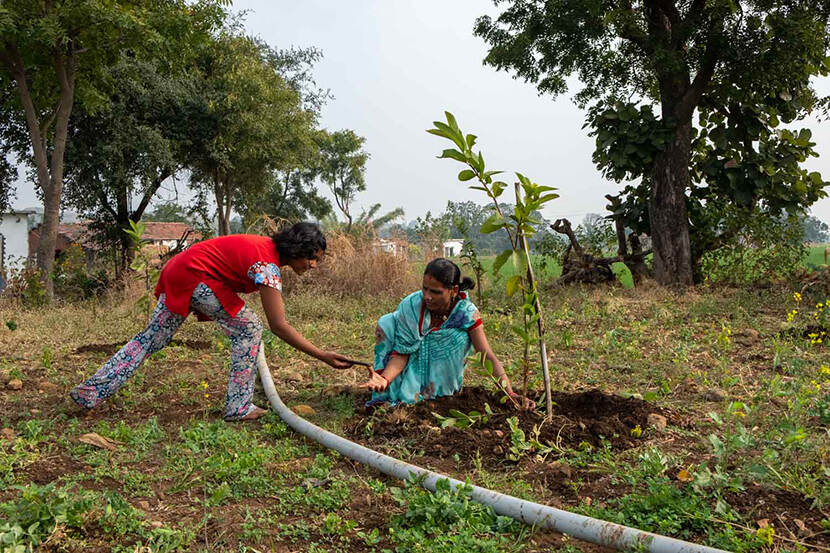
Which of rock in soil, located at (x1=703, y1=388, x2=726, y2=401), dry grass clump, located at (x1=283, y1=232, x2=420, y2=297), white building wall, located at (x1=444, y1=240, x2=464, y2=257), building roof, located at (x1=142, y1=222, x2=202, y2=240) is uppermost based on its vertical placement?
building roof, located at (x1=142, y1=222, x2=202, y2=240)

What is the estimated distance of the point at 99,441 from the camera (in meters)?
3.78

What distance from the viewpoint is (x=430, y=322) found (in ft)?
14.6

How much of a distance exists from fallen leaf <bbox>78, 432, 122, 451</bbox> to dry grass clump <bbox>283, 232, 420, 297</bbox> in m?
6.76

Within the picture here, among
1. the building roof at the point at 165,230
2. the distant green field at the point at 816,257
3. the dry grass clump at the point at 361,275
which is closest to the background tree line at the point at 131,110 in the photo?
the dry grass clump at the point at 361,275

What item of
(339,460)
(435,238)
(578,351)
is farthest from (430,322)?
(435,238)

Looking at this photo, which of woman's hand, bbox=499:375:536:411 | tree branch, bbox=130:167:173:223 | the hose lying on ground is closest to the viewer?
the hose lying on ground

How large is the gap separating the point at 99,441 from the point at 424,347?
6.45ft

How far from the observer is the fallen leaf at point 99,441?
374cm

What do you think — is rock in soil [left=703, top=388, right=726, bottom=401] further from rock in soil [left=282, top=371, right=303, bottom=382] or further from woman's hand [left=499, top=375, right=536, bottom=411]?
rock in soil [left=282, top=371, right=303, bottom=382]

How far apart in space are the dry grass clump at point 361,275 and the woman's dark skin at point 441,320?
20.3ft

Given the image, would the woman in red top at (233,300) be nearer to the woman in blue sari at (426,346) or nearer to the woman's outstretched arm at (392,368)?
the woman's outstretched arm at (392,368)

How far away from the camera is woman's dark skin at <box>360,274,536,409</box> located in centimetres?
404

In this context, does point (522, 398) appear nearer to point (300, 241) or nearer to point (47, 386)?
point (300, 241)

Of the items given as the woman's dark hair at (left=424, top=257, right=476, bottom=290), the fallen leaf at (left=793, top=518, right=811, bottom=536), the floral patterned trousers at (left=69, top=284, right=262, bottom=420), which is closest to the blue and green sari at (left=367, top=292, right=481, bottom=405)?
the woman's dark hair at (left=424, top=257, right=476, bottom=290)
